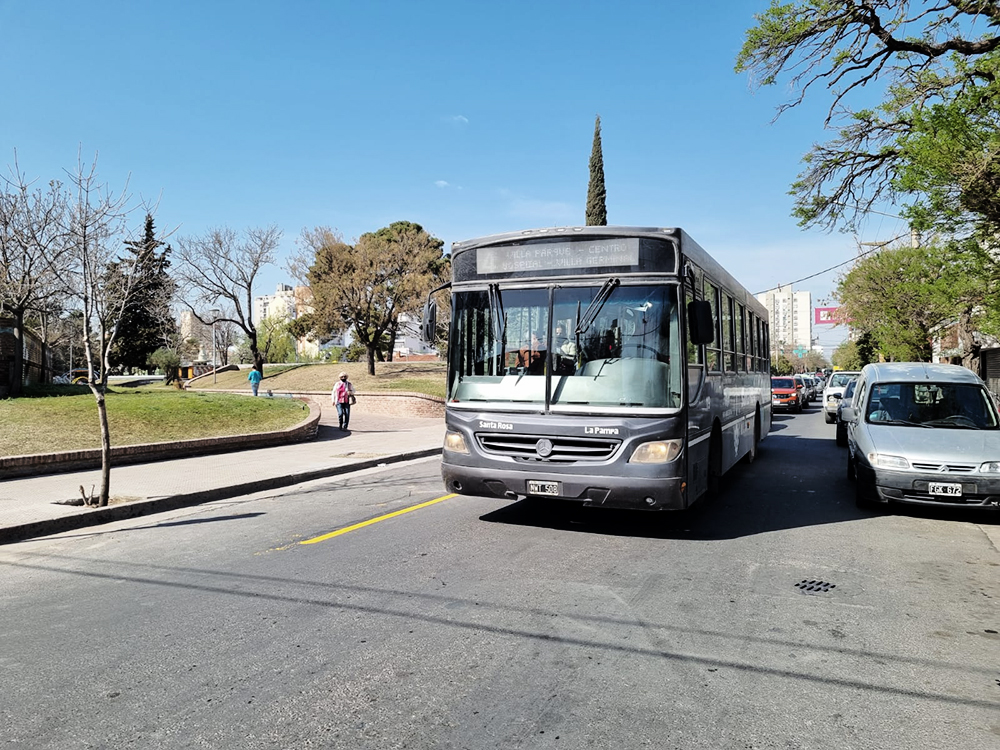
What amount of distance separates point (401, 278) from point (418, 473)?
95.7 ft

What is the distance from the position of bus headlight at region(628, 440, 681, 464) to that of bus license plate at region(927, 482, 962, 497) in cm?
355

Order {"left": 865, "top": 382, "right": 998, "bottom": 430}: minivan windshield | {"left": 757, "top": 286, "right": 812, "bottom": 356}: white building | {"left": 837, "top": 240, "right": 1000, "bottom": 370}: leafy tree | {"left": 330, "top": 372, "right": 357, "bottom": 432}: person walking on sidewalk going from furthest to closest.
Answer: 1. {"left": 757, "top": 286, "right": 812, "bottom": 356}: white building
2. {"left": 330, "top": 372, "right": 357, "bottom": 432}: person walking on sidewalk
3. {"left": 837, "top": 240, "right": 1000, "bottom": 370}: leafy tree
4. {"left": 865, "top": 382, "right": 998, "bottom": 430}: minivan windshield

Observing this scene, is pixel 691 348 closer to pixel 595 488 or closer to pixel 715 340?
pixel 715 340

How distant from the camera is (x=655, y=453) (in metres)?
6.66

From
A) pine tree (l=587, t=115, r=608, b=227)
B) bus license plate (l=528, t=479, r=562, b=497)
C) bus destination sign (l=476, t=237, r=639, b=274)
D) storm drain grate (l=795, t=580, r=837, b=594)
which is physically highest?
pine tree (l=587, t=115, r=608, b=227)

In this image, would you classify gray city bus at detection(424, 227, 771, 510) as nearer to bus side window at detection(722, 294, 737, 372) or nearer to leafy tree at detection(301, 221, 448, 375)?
bus side window at detection(722, 294, 737, 372)

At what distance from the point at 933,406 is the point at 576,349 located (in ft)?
18.9

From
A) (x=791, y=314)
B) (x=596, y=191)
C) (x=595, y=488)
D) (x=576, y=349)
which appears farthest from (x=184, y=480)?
(x=791, y=314)

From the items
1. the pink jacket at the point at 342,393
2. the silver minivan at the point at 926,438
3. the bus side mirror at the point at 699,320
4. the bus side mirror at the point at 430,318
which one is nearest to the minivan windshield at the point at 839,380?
the silver minivan at the point at 926,438

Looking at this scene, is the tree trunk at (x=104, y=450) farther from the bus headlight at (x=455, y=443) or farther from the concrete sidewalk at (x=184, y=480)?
the bus headlight at (x=455, y=443)

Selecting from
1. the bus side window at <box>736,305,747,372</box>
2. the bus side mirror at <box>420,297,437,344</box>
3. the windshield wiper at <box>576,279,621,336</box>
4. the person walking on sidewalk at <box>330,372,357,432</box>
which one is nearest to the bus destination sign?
the windshield wiper at <box>576,279,621,336</box>

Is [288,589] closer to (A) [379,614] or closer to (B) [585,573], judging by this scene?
(A) [379,614]

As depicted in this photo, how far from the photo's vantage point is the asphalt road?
135 inches

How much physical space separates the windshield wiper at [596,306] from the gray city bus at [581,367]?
10 millimetres
